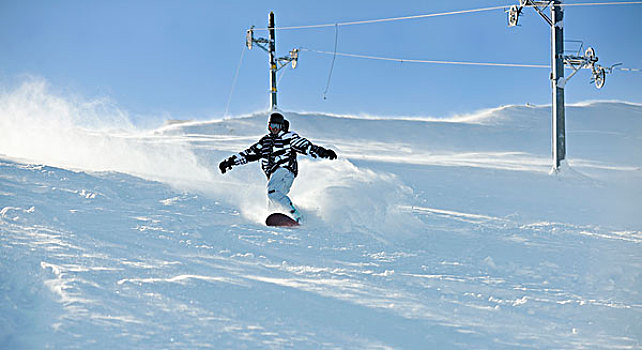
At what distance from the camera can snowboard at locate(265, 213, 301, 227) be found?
6.47 m

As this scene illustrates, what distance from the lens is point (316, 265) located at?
4.61m

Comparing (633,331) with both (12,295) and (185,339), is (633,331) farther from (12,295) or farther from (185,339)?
(12,295)

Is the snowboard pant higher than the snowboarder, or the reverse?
the snowboarder

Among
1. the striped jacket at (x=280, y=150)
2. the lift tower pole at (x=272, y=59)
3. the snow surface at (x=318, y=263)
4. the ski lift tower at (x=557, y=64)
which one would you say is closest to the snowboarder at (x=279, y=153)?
the striped jacket at (x=280, y=150)

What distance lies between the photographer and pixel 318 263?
4.68m

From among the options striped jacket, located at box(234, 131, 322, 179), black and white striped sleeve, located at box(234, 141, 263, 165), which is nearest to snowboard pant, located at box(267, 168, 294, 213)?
striped jacket, located at box(234, 131, 322, 179)

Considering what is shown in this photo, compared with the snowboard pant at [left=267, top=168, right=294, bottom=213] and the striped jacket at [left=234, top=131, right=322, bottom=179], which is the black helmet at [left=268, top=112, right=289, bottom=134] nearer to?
the striped jacket at [left=234, top=131, right=322, bottom=179]

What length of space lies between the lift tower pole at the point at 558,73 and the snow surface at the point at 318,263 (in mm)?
2154

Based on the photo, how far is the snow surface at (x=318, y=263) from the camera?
313cm

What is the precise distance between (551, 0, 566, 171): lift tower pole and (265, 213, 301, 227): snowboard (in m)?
8.10

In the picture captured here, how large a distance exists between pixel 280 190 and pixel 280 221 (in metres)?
0.72

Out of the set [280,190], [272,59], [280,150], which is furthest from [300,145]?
[272,59]

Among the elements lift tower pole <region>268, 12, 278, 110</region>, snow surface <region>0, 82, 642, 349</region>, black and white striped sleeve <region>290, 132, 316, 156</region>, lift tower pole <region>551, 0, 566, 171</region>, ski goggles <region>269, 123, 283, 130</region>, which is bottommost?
snow surface <region>0, 82, 642, 349</region>

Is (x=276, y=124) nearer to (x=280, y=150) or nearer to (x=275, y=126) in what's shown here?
(x=275, y=126)
